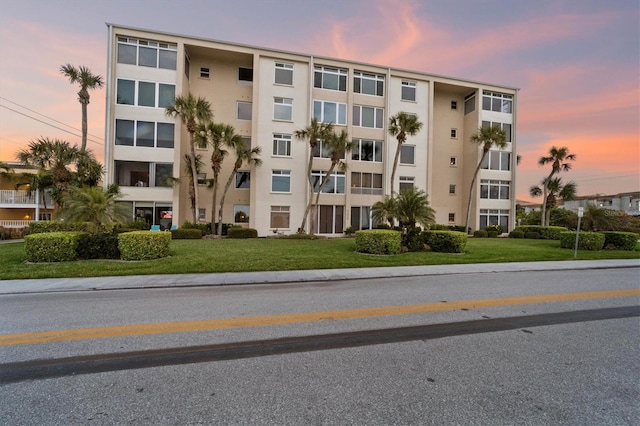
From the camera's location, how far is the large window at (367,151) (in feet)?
90.1

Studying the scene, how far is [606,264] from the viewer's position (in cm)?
1225

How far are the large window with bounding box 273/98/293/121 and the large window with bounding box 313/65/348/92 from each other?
294 cm

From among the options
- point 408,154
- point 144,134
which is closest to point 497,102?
point 408,154

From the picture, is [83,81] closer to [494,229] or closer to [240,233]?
[240,233]

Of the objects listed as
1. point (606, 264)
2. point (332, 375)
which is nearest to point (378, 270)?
point (332, 375)

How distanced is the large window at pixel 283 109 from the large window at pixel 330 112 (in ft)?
7.06

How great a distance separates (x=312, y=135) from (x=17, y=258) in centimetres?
1754

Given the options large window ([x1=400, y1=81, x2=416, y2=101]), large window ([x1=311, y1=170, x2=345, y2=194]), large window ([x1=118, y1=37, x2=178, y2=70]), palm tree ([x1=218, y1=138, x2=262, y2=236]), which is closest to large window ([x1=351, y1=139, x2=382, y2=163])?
large window ([x1=311, y1=170, x2=345, y2=194])

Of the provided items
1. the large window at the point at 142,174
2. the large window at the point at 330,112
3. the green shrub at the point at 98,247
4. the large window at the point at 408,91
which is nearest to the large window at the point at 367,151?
the large window at the point at 330,112

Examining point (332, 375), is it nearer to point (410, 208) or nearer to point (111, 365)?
point (111, 365)

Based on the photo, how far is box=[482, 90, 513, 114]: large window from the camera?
3105 cm

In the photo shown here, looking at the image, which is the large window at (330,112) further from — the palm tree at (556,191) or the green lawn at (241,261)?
the palm tree at (556,191)

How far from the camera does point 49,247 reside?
34.4 feet

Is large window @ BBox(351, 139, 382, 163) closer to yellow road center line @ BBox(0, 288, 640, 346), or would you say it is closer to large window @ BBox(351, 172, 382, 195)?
large window @ BBox(351, 172, 382, 195)
